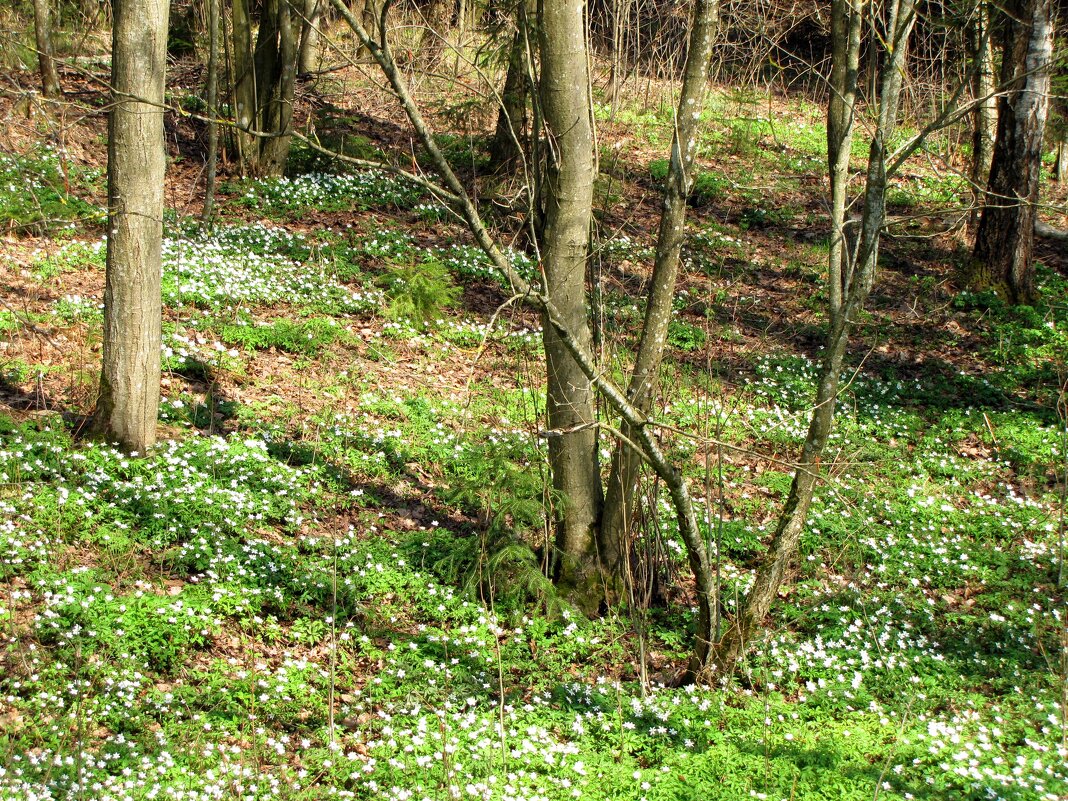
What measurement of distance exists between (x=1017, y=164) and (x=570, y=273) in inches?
348

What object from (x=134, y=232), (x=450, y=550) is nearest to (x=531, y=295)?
(x=450, y=550)

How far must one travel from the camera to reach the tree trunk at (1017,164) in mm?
11477

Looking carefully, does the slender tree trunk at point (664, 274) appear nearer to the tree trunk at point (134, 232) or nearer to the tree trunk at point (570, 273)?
the tree trunk at point (570, 273)

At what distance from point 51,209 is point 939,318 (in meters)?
11.7

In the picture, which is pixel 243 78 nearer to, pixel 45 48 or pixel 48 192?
pixel 45 48

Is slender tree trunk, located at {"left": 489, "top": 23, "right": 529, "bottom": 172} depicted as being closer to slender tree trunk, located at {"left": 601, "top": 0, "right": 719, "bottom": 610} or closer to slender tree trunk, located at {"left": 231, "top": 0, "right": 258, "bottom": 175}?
slender tree trunk, located at {"left": 231, "top": 0, "right": 258, "bottom": 175}

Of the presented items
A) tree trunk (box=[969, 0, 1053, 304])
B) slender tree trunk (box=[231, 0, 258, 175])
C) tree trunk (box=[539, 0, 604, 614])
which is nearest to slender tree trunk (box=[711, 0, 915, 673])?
tree trunk (box=[539, 0, 604, 614])

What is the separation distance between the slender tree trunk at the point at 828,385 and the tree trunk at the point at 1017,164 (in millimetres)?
6916

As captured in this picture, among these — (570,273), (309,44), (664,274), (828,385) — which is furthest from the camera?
(309,44)

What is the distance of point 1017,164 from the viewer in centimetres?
1173

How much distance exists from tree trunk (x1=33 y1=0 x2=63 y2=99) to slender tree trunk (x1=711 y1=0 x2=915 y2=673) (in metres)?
10.8

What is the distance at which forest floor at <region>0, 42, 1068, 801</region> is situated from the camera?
4.74 m

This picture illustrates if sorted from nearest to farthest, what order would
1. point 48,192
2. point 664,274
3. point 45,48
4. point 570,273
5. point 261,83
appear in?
1. point 664,274
2. point 570,273
3. point 48,192
4. point 45,48
5. point 261,83

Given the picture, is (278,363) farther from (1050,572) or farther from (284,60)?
(1050,572)
